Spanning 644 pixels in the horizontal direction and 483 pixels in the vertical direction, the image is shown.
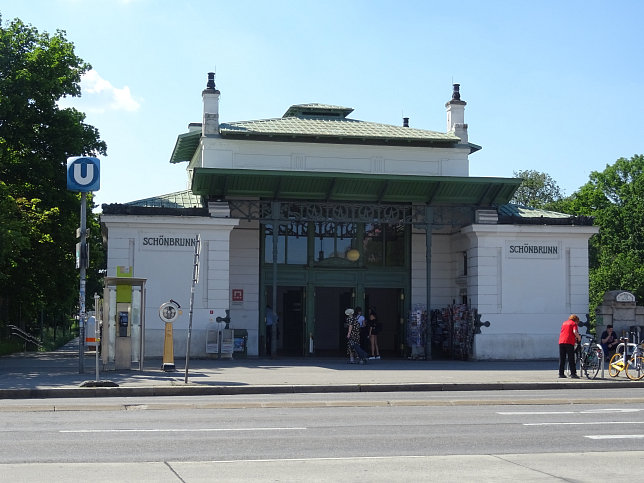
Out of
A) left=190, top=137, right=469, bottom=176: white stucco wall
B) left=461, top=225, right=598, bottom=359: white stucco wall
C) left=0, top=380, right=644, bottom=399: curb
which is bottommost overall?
left=0, top=380, right=644, bottom=399: curb

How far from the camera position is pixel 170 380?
20.1 meters

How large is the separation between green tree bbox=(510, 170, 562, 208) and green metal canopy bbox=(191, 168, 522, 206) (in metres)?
45.3

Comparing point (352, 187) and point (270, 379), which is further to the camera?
point (352, 187)

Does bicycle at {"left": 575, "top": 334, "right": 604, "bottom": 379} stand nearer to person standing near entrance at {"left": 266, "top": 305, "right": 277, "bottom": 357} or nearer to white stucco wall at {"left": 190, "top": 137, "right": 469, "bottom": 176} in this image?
white stucco wall at {"left": 190, "top": 137, "right": 469, "bottom": 176}

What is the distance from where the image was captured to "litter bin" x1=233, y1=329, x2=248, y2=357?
2930 centimetres

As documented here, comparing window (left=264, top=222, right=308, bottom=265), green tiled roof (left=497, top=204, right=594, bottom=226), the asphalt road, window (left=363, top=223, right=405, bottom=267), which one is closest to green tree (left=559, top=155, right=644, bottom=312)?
green tiled roof (left=497, top=204, right=594, bottom=226)

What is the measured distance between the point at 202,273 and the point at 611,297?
1348 centimetres

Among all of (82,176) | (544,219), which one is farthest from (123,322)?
(544,219)

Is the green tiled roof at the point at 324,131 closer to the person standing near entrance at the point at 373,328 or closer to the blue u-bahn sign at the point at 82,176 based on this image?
the person standing near entrance at the point at 373,328

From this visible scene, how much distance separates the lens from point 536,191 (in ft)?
250

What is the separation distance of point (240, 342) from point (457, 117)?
1126 centimetres

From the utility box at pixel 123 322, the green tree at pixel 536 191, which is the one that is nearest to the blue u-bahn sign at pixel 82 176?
the utility box at pixel 123 322

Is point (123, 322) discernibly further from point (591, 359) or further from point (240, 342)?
point (591, 359)

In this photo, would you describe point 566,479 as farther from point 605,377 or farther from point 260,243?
point 260,243
